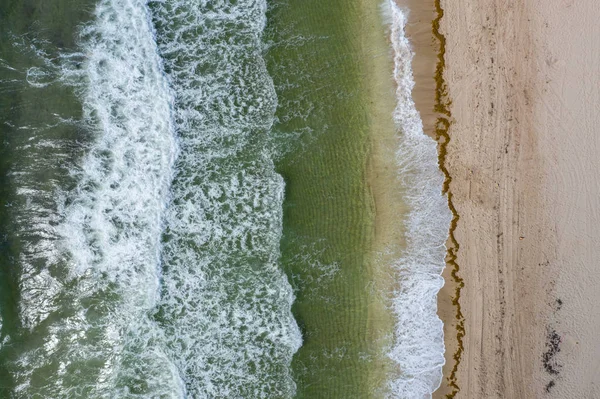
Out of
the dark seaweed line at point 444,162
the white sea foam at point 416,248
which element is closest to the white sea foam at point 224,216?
the white sea foam at point 416,248

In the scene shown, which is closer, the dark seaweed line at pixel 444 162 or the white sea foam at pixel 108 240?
the dark seaweed line at pixel 444 162

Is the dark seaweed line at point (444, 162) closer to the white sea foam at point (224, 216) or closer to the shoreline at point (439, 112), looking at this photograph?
the shoreline at point (439, 112)

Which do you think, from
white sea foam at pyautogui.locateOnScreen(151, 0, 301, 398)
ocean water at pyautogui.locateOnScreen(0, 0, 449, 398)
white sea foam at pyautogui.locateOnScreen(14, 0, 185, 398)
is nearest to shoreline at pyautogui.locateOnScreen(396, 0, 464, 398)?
ocean water at pyautogui.locateOnScreen(0, 0, 449, 398)

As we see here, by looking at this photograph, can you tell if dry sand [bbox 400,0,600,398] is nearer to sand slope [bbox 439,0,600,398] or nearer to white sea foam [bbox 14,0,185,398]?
sand slope [bbox 439,0,600,398]

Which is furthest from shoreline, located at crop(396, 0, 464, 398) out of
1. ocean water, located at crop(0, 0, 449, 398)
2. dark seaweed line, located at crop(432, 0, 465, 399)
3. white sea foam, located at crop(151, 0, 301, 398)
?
white sea foam, located at crop(151, 0, 301, 398)

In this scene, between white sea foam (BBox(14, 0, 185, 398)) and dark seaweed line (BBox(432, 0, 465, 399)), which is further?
white sea foam (BBox(14, 0, 185, 398))

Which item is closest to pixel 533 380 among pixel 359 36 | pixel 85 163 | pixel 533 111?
pixel 533 111
